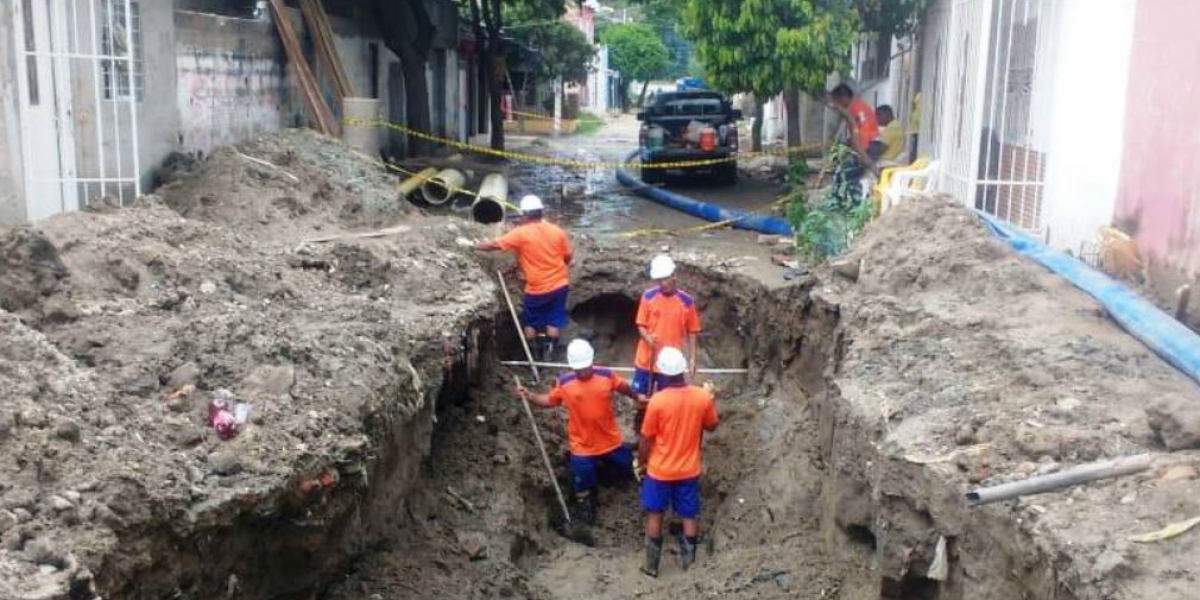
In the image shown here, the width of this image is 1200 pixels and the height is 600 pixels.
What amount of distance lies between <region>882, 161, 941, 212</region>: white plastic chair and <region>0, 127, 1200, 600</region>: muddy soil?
1369 millimetres

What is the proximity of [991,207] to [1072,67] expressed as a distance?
1.78 m

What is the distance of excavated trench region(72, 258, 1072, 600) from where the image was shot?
5.43 meters

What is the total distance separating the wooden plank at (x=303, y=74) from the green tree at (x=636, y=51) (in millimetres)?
40936

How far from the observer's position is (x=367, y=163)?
13.5 m

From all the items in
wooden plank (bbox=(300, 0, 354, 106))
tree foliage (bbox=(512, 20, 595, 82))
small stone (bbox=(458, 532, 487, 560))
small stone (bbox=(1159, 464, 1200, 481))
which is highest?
tree foliage (bbox=(512, 20, 595, 82))

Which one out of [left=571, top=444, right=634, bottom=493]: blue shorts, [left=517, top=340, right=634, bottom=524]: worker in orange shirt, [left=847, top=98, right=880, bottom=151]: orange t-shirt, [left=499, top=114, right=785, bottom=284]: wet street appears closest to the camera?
[left=517, top=340, right=634, bottom=524]: worker in orange shirt

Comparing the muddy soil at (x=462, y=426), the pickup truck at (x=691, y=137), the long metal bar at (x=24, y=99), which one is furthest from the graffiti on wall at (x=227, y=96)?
the pickup truck at (x=691, y=137)

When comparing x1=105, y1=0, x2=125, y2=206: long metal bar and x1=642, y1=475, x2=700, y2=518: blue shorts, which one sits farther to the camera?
x1=105, y1=0, x2=125, y2=206: long metal bar

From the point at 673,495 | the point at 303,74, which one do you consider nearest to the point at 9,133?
the point at 673,495

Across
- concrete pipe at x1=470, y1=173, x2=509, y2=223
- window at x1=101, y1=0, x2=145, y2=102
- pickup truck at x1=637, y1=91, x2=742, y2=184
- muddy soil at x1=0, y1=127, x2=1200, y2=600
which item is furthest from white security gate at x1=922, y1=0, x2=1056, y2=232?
pickup truck at x1=637, y1=91, x2=742, y2=184

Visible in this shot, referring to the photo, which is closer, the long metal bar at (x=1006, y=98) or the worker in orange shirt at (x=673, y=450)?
the worker in orange shirt at (x=673, y=450)

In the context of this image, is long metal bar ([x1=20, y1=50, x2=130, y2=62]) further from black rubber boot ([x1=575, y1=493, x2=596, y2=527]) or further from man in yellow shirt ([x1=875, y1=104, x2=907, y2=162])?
man in yellow shirt ([x1=875, y1=104, x2=907, y2=162])

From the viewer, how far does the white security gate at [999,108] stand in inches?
400

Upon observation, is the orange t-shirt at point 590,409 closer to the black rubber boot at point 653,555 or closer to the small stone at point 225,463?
the black rubber boot at point 653,555
